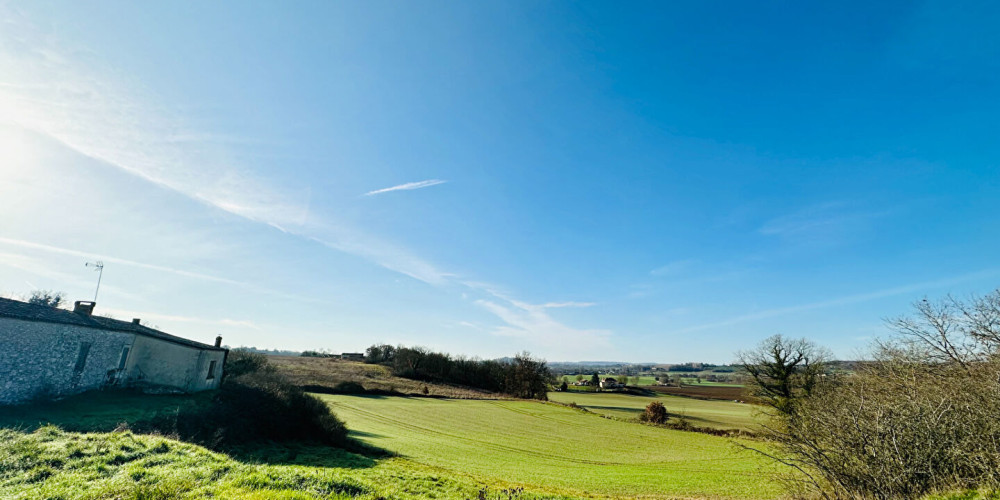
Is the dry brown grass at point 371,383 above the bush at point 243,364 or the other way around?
the other way around

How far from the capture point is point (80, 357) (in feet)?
78.2

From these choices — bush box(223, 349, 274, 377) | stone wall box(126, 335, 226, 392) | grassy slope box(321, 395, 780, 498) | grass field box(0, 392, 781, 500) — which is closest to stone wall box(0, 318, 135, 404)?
grass field box(0, 392, 781, 500)

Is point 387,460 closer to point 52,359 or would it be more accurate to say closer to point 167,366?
point 52,359

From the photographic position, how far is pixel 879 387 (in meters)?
15.1

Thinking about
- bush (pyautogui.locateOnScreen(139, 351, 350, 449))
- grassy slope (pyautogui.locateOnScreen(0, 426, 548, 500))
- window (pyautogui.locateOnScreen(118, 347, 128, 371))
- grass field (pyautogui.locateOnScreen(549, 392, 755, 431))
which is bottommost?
grass field (pyautogui.locateOnScreen(549, 392, 755, 431))

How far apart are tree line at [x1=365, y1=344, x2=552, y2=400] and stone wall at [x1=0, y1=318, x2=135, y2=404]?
65.4 meters

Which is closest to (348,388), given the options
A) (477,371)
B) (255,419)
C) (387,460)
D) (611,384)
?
(477,371)

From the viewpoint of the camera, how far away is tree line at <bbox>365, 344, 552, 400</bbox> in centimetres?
8300

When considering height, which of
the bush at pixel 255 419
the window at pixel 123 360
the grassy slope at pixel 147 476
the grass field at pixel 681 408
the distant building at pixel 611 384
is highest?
the window at pixel 123 360

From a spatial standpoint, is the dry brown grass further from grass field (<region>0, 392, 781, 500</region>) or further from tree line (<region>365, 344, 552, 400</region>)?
grass field (<region>0, 392, 781, 500</region>)

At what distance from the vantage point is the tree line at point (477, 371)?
272 ft

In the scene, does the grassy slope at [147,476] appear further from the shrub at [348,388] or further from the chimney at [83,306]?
the shrub at [348,388]

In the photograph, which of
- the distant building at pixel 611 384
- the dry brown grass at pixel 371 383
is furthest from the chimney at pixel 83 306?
the distant building at pixel 611 384

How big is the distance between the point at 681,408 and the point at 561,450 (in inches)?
1786
